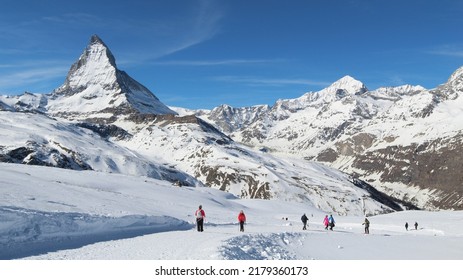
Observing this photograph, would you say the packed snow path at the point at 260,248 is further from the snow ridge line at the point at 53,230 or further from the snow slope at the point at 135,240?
the snow ridge line at the point at 53,230

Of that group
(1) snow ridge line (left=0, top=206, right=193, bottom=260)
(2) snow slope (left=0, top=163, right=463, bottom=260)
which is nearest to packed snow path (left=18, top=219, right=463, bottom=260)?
(2) snow slope (left=0, top=163, right=463, bottom=260)

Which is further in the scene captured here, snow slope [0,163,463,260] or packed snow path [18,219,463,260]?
snow slope [0,163,463,260]

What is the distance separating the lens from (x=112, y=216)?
1188 inches

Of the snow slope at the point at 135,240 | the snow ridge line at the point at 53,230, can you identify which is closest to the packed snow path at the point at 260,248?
the snow slope at the point at 135,240

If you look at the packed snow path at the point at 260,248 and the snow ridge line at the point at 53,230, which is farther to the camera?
the snow ridge line at the point at 53,230

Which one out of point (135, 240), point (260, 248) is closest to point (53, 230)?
point (135, 240)

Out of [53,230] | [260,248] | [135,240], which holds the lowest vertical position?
[260,248]

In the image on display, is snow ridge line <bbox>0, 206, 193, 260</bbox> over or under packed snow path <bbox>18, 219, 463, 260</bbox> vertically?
over

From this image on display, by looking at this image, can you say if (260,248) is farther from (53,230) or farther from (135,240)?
(53,230)

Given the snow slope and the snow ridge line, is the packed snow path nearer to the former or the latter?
the snow slope

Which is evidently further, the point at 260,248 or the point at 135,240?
the point at 135,240

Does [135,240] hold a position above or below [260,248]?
above

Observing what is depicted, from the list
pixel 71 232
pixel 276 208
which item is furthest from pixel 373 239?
pixel 276 208
